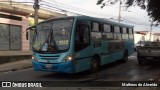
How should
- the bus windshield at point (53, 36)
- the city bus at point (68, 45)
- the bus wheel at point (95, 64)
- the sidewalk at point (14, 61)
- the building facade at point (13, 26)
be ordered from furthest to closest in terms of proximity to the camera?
the building facade at point (13, 26) → the sidewalk at point (14, 61) → the bus wheel at point (95, 64) → the bus windshield at point (53, 36) → the city bus at point (68, 45)

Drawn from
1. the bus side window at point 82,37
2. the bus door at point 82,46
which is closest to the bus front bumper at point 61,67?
the bus door at point 82,46

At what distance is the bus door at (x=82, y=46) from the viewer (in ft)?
49.9

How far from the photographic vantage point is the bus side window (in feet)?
50.0

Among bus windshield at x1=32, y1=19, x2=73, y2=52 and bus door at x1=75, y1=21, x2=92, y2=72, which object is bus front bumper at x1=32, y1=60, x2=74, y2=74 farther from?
bus windshield at x1=32, y1=19, x2=73, y2=52

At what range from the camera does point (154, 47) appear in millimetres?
21766

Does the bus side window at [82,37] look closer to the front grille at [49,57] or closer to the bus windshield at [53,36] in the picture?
the bus windshield at [53,36]

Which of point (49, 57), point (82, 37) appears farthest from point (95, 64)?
point (49, 57)

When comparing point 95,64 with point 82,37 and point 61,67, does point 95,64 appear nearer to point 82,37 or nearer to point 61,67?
point 82,37

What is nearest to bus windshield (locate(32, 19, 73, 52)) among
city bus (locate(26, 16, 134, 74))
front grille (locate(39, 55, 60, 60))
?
city bus (locate(26, 16, 134, 74))

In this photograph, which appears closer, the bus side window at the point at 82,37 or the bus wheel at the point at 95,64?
the bus side window at the point at 82,37

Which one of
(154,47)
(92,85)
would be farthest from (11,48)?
(92,85)

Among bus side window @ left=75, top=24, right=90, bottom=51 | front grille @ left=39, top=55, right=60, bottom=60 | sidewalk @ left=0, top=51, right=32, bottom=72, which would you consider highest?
bus side window @ left=75, top=24, right=90, bottom=51

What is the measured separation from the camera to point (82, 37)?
15742mm

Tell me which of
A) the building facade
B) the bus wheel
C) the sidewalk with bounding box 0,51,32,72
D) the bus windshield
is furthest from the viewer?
the building facade
